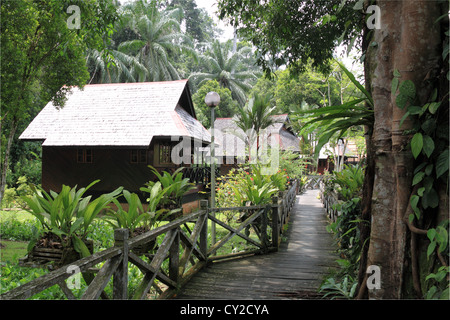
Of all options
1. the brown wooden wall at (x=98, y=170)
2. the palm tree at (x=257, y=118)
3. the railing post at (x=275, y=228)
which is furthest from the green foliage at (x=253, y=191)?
the palm tree at (x=257, y=118)

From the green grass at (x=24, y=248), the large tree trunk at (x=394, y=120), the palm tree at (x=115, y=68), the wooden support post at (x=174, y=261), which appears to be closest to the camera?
the large tree trunk at (x=394, y=120)

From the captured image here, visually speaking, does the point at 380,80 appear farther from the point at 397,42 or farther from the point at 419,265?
the point at 419,265

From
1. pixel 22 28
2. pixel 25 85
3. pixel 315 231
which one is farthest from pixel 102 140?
pixel 315 231

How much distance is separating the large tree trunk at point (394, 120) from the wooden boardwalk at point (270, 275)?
4.56 feet

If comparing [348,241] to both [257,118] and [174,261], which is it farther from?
[257,118]

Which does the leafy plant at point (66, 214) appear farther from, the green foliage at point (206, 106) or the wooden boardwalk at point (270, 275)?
the green foliage at point (206, 106)

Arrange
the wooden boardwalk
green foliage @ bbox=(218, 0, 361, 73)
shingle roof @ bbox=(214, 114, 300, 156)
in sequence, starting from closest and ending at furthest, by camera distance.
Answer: the wooden boardwalk < green foliage @ bbox=(218, 0, 361, 73) < shingle roof @ bbox=(214, 114, 300, 156)

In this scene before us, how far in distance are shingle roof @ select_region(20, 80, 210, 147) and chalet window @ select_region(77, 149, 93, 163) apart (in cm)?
126

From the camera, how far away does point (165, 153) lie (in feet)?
48.8

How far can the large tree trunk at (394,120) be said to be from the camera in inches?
92.8

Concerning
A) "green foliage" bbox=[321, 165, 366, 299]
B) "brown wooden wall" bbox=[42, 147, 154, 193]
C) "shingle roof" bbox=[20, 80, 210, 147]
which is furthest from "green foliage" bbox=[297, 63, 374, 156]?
"brown wooden wall" bbox=[42, 147, 154, 193]

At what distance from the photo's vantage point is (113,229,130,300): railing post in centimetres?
281

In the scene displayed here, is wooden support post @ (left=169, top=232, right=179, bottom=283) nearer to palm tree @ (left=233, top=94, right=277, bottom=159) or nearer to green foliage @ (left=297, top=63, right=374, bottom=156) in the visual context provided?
green foliage @ (left=297, top=63, right=374, bottom=156)

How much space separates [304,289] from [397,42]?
2.82 metres
